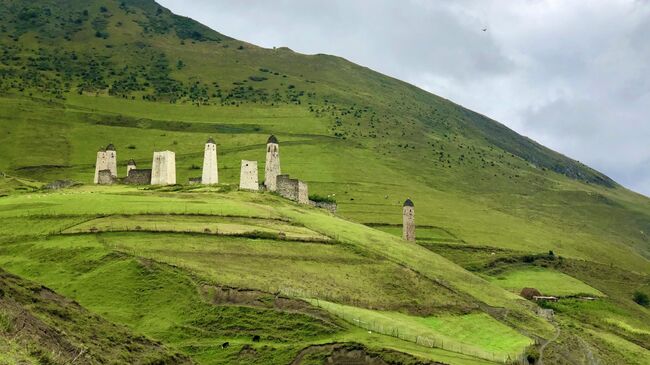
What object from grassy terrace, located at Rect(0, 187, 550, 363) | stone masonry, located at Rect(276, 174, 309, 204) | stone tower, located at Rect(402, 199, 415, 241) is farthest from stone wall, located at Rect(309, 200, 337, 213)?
grassy terrace, located at Rect(0, 187, 550, 363)

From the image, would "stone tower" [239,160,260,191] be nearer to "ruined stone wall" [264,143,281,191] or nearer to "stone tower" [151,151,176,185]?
"ruined stone wall" [264,143,281,191]

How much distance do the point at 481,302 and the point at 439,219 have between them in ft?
222

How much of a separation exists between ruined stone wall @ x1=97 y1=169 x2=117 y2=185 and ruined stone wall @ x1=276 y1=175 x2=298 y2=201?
24.7m

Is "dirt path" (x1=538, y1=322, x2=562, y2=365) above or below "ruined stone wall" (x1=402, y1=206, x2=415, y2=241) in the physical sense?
below

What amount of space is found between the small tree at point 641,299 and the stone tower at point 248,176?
6529cm

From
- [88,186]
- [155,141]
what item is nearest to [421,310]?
[88,186]

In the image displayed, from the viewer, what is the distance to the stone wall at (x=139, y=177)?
10775 centimetres

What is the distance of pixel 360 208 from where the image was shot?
141 m

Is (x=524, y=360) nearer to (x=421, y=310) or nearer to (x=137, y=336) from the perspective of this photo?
(x=421, y=310)

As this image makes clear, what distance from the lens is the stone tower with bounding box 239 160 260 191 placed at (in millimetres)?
104281

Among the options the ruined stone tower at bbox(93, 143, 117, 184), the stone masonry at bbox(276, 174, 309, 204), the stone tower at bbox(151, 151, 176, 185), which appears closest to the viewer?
the stone masonry at bbox(276, 174, 309, 204)

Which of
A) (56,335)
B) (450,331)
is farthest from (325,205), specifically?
(56,335)

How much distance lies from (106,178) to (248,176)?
869 inches

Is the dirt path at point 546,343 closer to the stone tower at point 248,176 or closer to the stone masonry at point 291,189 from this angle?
the stone masonry at point 291,189
